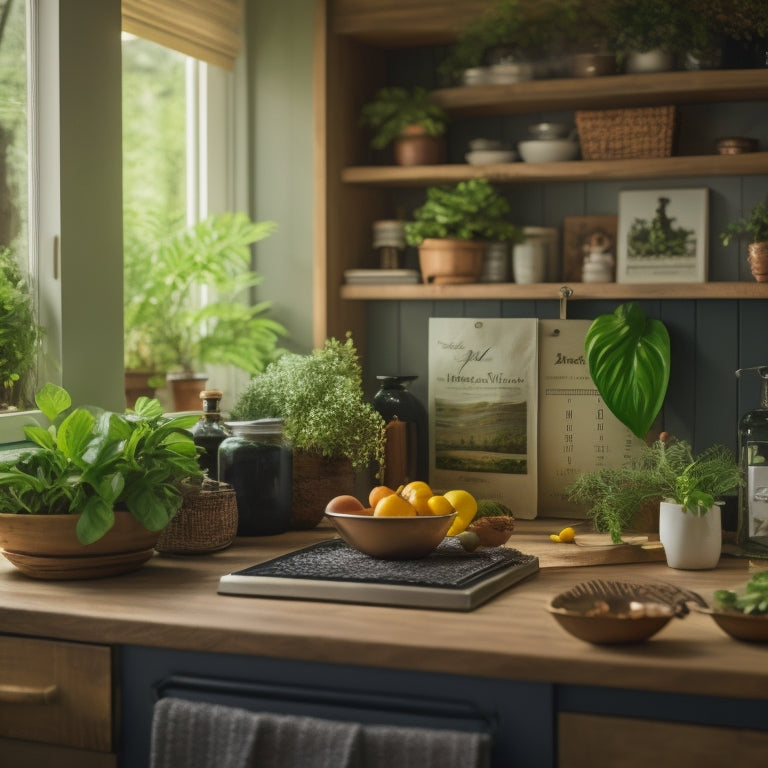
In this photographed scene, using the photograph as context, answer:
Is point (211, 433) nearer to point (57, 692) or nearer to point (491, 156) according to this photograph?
point (57, 692)

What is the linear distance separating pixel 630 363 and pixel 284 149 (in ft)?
3.34

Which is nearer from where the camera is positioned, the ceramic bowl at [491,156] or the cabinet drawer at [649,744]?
the cabinet drawer at [649,744]

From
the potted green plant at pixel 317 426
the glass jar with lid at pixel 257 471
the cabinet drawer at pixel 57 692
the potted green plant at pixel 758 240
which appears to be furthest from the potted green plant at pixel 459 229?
the cabinet drawer at pixel 57 692

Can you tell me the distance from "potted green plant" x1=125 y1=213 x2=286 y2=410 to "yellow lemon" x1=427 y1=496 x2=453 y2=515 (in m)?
0.85

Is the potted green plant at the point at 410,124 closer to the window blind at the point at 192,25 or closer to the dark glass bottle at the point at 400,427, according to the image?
the window blind at the point at 192,25

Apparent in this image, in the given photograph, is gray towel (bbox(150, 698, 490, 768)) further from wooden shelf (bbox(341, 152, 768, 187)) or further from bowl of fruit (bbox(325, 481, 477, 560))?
wooden shelf (bbox(341, 152, 768, 187))

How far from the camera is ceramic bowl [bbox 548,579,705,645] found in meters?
1.45

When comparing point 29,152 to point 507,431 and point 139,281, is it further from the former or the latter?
point 507,431

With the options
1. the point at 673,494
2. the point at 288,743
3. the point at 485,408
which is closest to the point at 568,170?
the point at 485,408

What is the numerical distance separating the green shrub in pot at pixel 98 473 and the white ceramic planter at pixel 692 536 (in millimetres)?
817

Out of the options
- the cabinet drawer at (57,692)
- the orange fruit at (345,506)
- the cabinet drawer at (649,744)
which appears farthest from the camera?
the orange fruit at (345,506)

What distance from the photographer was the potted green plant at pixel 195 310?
2707 mm

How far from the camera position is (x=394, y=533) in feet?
6.07

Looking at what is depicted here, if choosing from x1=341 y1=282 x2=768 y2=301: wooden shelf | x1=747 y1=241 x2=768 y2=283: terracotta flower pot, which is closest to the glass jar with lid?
x1=341 y1=282 x2=768 y2=301: wooden shelf
